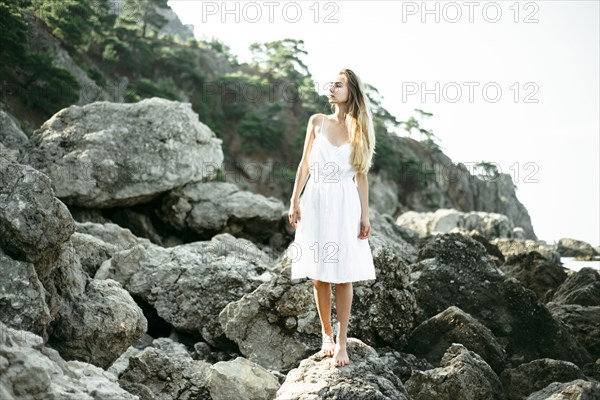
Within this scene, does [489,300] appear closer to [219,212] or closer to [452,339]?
[452,339]

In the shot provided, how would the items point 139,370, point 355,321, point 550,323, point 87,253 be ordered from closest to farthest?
point 139,370, point 355,321, point 550,323, point 87,253

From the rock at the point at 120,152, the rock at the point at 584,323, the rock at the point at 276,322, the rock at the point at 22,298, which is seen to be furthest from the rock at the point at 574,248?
the rock at the point at 22,298

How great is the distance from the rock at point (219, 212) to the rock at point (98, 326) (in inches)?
325

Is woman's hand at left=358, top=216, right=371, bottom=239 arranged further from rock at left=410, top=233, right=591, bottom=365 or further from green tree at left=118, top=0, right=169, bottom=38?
green tree at left=118, top=0, right=169, bottom=38

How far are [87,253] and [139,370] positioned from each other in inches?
124

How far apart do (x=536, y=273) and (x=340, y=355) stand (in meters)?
8.84

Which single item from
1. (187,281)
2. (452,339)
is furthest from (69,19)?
(452,339)

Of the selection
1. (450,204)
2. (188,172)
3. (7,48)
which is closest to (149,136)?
(188,172)

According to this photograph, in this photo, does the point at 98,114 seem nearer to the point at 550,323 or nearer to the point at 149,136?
the point at 149,136

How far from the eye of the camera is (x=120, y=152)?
14.0m

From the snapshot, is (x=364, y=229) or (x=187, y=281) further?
(x=187, y=281)

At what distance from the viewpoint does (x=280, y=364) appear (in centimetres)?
799

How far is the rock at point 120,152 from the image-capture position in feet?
44.0

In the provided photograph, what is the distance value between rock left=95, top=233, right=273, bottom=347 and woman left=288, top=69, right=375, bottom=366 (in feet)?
9.28
